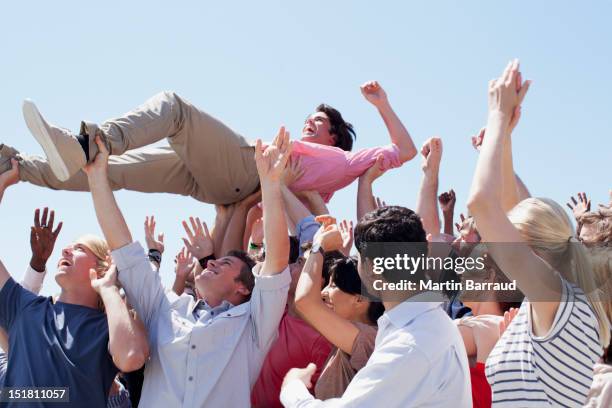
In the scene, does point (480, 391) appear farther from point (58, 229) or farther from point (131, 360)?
point (58, 229)

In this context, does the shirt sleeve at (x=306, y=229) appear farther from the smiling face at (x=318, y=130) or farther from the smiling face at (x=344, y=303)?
the smiling face at (x=318, y=130)

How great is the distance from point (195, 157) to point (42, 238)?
120 cm

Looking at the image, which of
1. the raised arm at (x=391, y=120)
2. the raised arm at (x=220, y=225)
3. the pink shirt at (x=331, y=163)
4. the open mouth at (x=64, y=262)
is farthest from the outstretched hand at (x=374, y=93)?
the open mouth at (x=64, y=262)

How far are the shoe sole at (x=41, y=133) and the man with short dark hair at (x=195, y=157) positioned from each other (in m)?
0.29

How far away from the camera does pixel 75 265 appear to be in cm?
463

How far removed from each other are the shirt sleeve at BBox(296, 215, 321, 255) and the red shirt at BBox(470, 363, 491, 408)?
1.50 m

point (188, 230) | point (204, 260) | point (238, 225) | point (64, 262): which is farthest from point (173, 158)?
point (64, 262)

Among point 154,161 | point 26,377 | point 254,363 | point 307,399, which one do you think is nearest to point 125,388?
point 26,377

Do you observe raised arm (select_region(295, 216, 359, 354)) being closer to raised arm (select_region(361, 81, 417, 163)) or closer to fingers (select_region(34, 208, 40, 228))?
raised arm (select_region(361, 81, 417, 163))

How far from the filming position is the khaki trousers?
15.8ft

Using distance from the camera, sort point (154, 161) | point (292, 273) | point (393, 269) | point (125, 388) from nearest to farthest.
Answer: point (393, 269)
point (292, 273)
point (125, 388)
point (154, 161)

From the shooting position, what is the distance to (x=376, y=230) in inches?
125

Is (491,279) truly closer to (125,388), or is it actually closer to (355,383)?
(355,383)

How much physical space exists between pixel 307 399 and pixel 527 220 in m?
1.15
